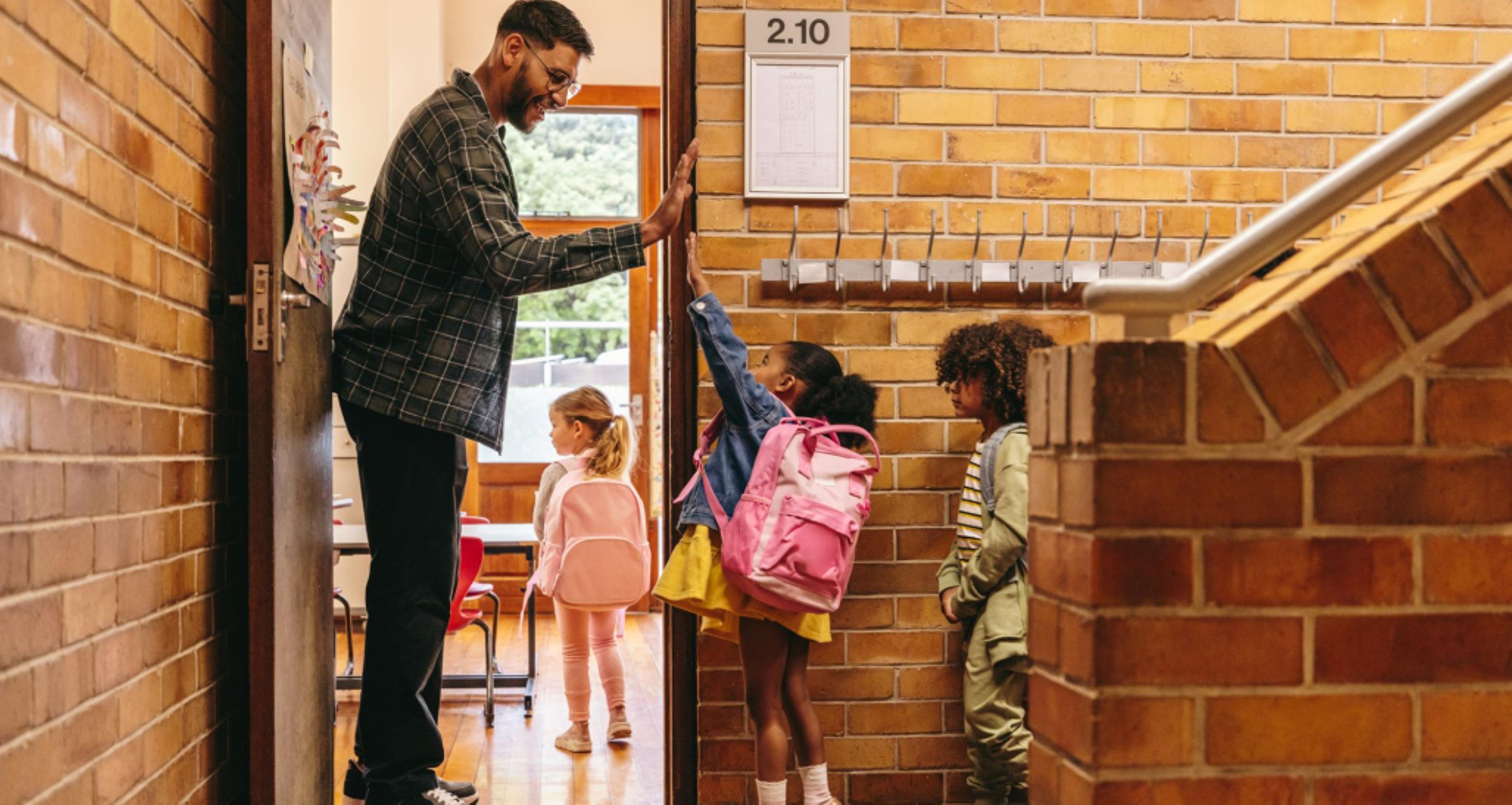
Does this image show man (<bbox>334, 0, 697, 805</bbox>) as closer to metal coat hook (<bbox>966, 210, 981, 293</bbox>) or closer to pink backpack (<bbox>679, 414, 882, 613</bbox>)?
pink backpack (<bbox>679, 414, 882, 613</bbox>)

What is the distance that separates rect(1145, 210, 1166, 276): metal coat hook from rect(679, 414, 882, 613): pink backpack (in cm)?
89

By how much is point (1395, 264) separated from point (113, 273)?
1.57m

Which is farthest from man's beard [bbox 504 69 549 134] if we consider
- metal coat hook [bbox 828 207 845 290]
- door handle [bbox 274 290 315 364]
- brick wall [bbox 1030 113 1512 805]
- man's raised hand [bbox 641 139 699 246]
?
brick wall [bbox 1030 113 1512 805]

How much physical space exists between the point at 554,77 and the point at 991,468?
4.12 feet

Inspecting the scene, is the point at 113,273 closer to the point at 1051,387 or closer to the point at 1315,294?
the point at 1051,387

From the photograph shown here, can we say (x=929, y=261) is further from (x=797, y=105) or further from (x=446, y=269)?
(x=446, y=269)

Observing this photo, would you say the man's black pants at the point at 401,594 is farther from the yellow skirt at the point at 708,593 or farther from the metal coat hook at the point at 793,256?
the metal coat hook at the point at 793,256

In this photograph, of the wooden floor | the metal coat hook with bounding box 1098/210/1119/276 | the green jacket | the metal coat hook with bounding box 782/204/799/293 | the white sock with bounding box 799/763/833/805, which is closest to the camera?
the green jacket

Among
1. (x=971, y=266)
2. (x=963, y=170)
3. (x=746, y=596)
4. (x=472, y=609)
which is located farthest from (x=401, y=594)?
(x=472, y=609)

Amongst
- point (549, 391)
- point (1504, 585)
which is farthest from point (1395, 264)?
point (549, 391)

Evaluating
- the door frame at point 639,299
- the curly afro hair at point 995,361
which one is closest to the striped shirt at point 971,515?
the curly afro hair at point 995,361

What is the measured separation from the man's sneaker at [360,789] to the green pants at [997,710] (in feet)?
3.57

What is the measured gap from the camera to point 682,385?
2984 millimetres

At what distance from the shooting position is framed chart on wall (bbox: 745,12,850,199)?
9.64 ft
